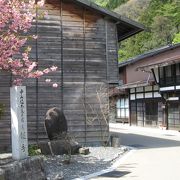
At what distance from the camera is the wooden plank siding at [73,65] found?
59.5ft

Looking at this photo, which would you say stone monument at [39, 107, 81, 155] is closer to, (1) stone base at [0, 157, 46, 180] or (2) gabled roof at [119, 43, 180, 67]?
(1) stone base at [0, 157, 46, 180]

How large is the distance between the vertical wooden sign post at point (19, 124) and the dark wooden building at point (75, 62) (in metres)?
7.08

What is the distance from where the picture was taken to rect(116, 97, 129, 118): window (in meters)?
40.5

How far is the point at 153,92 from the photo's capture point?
3400cm

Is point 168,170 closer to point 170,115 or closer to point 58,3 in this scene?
point 58,3

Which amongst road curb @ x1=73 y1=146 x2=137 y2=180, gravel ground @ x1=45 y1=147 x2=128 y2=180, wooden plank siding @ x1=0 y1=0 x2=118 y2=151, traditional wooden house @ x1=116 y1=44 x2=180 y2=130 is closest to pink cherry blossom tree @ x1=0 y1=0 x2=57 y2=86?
gravel ground @ x1=45 y1=147 x2=128 y2=180

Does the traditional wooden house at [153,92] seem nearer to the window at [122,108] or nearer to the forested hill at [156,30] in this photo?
the window at [122,108]

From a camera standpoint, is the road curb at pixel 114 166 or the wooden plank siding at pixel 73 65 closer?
the road curb at pixel 114 166

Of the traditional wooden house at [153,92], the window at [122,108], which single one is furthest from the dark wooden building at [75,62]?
the window at [122,108]

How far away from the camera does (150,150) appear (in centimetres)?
1806

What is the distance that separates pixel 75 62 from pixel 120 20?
3.02 m

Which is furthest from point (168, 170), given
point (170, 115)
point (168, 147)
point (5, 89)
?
point (170, 115)

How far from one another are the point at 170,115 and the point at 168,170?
1948 cm

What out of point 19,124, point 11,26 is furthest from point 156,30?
point 11,26
